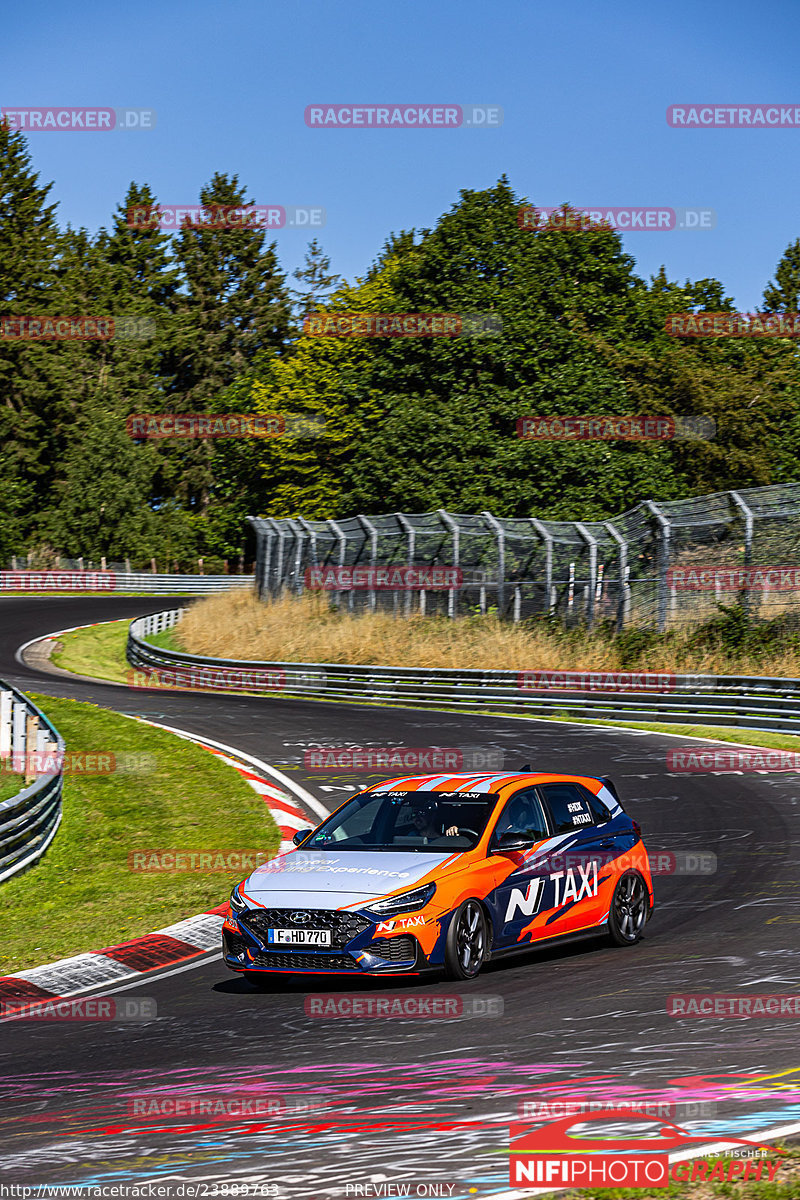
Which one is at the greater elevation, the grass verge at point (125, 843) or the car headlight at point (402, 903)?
the car headlight at point (402, 903)

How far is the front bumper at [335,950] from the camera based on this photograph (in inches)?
370

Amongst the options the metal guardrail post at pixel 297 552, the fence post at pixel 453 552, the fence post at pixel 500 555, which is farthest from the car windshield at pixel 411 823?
the metal guardrail post at pixel 297 552

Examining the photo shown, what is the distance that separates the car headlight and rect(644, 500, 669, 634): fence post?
22325mm

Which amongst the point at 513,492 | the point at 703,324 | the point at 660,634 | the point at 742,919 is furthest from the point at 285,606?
the point at 742,919

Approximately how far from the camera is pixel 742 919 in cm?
1152

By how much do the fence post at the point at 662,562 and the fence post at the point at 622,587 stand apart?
1.11 m

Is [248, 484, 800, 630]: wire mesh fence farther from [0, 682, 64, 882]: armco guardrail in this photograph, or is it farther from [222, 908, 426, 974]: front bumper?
[222, 908, 426, 974]: front bumper

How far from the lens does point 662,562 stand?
31.6 meters

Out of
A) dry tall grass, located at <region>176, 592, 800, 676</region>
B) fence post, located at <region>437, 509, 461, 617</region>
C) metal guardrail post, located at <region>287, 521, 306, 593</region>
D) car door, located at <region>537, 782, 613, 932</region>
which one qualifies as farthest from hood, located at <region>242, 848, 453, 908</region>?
metal guardrail post, located at <region>287, 521, 306, 593</region>

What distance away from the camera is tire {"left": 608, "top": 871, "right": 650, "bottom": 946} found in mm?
11031

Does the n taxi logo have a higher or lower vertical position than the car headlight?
lower

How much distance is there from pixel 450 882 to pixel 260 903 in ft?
4.02

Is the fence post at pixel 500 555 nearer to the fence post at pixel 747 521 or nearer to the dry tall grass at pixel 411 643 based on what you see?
the dry tall grass at pixel 411 643

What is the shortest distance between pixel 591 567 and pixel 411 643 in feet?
20.6
